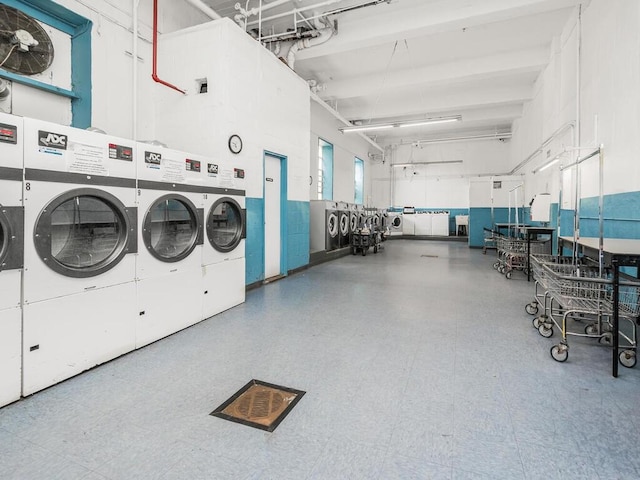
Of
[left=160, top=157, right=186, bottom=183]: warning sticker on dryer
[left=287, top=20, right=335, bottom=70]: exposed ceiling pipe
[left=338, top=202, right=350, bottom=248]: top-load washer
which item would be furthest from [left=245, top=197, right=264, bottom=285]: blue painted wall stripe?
[left=338, top=202, right=350, bottom=248]: top-load washer

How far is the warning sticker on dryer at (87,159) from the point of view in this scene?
7.29 feet

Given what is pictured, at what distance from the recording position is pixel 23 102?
130 inches

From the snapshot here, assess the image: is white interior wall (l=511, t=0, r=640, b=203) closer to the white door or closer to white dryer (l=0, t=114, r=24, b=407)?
the white door

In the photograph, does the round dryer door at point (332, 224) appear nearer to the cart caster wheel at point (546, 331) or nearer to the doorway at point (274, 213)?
the doorway at point (274, 213)

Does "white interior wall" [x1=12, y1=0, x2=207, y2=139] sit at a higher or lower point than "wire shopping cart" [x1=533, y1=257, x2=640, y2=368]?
higher

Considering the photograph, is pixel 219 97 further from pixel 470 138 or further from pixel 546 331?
pixel 470 138

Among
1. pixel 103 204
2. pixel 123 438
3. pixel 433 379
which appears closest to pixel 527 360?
pixel 433 379

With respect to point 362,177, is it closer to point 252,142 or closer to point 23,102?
point 252,142

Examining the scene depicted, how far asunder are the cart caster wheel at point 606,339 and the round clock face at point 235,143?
4355 mm

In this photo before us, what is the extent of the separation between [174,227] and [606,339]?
4.10 metres

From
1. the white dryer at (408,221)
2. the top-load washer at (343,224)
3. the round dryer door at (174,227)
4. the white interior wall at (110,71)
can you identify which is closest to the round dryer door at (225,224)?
the round dryer door at (174,227)

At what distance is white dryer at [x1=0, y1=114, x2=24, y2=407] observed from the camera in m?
1.89

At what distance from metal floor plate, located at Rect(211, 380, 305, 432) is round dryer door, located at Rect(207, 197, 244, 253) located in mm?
1875

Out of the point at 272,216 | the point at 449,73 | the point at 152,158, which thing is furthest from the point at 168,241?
the point at 449,73
